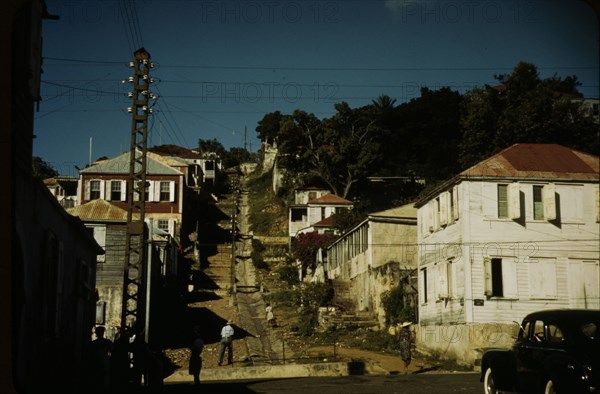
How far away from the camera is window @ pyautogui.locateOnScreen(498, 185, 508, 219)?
82.7ft

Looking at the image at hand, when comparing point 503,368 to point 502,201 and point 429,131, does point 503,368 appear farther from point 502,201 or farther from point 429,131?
point 429,131

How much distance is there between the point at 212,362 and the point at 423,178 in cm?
2039

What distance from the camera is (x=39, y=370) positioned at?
1123cm

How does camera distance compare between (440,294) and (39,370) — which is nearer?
(39,370)

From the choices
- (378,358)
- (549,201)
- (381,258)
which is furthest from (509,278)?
(381,258)

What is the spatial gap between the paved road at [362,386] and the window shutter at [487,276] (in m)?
5.87

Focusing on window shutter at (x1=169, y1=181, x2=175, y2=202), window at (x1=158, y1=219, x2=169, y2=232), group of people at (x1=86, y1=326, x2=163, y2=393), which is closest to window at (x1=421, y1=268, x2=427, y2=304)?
group of people at (x1=86, y1=326, x2=163, y2=393)

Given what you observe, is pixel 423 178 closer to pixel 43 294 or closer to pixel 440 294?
pixel 440 294

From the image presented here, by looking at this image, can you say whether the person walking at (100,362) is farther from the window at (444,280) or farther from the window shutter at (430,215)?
the window shutter at (430,215)

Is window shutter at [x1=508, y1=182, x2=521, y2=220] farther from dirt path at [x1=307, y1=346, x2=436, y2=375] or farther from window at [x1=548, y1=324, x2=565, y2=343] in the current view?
window at [x1=548, y1=324, x2=565, y2=343]

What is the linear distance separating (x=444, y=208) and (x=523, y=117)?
538 centimetres

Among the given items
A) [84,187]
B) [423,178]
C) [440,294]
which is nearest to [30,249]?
[440,294]

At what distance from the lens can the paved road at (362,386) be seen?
1574cm

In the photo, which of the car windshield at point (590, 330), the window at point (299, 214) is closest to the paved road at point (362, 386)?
the car windshield at point (590, 330)
